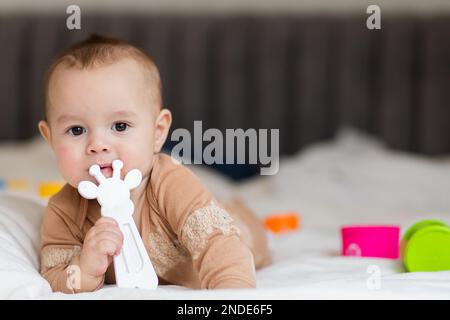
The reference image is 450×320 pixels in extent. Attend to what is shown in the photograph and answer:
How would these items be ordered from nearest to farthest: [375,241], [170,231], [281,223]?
[170,231]
[375,241]
[281,223]

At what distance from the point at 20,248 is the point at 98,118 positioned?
259 mm

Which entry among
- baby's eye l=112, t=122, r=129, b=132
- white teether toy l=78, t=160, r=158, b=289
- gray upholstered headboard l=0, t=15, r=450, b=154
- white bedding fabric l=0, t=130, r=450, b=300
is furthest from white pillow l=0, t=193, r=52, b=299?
gray upholstered headboard l=0, t=15, r=450, b=154

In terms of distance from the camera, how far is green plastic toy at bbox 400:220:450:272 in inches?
46.6

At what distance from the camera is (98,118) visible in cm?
101

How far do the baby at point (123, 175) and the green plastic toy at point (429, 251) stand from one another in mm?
302

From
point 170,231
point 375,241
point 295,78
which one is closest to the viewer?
point 170,231

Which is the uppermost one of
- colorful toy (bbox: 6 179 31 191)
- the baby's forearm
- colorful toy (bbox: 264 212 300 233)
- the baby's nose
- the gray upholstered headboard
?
the gray upholstered headboard

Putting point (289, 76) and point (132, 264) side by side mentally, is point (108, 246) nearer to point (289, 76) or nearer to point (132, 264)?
point (132, 264)

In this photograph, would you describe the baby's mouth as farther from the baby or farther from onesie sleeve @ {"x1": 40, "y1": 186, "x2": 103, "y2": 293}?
onesie sleeve @ {"x1": 40, "y1": 186, "x2": 103, "y2": 293}

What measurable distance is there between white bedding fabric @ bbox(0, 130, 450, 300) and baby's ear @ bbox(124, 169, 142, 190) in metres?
0.15

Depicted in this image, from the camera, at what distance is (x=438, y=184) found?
2.18 metres

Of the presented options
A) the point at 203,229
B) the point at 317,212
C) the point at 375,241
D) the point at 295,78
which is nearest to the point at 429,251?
the point at 375,241

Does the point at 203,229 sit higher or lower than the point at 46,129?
lower
